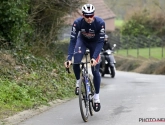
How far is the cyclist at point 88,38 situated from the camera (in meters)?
9.71

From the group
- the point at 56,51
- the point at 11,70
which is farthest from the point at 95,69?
the point at 56,51

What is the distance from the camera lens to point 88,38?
10047mm

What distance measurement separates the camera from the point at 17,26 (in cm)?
1611

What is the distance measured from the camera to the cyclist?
382 inches

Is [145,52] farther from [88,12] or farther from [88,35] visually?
[88,12]

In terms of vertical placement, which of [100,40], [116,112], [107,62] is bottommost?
[107,62]

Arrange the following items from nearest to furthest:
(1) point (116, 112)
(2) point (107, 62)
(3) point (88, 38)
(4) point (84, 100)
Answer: (4) point (84, 100) → (3) point (88, 38) → (1) point (116, 112) → (2) point (107, 62)

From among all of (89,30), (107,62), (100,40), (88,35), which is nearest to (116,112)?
(100,40)

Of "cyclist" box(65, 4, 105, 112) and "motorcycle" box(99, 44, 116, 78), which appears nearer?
"cyclist" box(65, 4, 105, 112)

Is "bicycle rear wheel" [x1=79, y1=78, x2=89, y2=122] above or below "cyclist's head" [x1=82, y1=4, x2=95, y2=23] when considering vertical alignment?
below

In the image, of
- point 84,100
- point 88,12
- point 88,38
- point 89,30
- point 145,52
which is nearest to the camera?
point 88,12

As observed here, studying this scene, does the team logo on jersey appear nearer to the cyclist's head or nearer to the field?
Answer: the cyclist's head

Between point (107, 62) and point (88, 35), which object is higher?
point (88, 35)

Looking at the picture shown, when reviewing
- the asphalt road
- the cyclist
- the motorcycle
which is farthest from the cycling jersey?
the motorcycle
